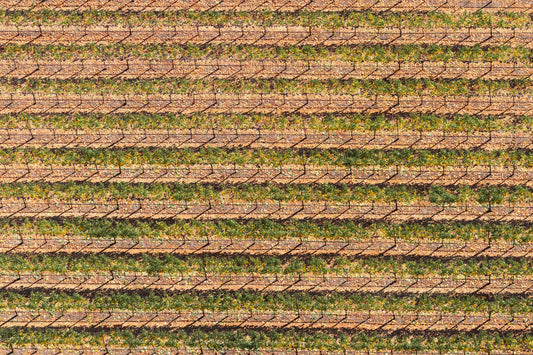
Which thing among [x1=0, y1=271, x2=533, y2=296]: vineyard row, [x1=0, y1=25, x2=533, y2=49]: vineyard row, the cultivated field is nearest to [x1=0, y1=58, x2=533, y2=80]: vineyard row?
the cultivated field

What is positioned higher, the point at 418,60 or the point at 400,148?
the point at 418,60

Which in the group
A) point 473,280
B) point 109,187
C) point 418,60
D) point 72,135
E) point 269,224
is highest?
point 418,60

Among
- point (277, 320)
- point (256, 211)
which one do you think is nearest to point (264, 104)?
point (256, 211)

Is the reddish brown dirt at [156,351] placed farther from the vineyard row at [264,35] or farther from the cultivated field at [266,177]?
the vineyard row at [264,35]

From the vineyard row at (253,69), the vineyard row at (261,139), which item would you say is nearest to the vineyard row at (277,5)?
the vineyard row at (253,69)

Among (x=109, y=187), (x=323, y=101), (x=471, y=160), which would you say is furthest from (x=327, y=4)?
(x=109, y=187)

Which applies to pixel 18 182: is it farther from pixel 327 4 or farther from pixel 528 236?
pixel 528 236
